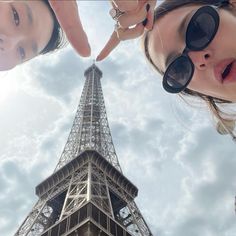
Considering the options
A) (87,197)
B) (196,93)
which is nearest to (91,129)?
(87,197)

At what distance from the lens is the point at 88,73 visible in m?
74.2

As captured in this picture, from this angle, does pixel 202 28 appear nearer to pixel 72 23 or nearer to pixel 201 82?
pixel 201 82

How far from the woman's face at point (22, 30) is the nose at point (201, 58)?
120 cm

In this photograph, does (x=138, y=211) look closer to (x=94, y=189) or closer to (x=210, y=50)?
(x=94, y=189)

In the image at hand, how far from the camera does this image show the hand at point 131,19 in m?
2.16

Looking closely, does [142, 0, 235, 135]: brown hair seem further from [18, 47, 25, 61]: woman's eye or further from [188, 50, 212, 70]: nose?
[18, 47, 25, 61]: woman's eye

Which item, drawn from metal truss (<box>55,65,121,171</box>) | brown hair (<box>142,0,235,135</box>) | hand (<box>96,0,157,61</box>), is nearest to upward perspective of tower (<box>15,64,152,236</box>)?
metal truss (<box>55,65,121,171</box>)

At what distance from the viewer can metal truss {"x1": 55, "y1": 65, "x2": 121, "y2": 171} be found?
48366 mm

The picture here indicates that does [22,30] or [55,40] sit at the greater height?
[55,40]

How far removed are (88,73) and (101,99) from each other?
1101 cm

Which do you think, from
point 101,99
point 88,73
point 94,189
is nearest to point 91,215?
point 94,189

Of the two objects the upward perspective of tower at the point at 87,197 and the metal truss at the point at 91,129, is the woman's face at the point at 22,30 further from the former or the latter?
the metal truss at the point at 91,129

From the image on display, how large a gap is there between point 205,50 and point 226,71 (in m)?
0.25

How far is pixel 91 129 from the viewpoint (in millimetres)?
54188
